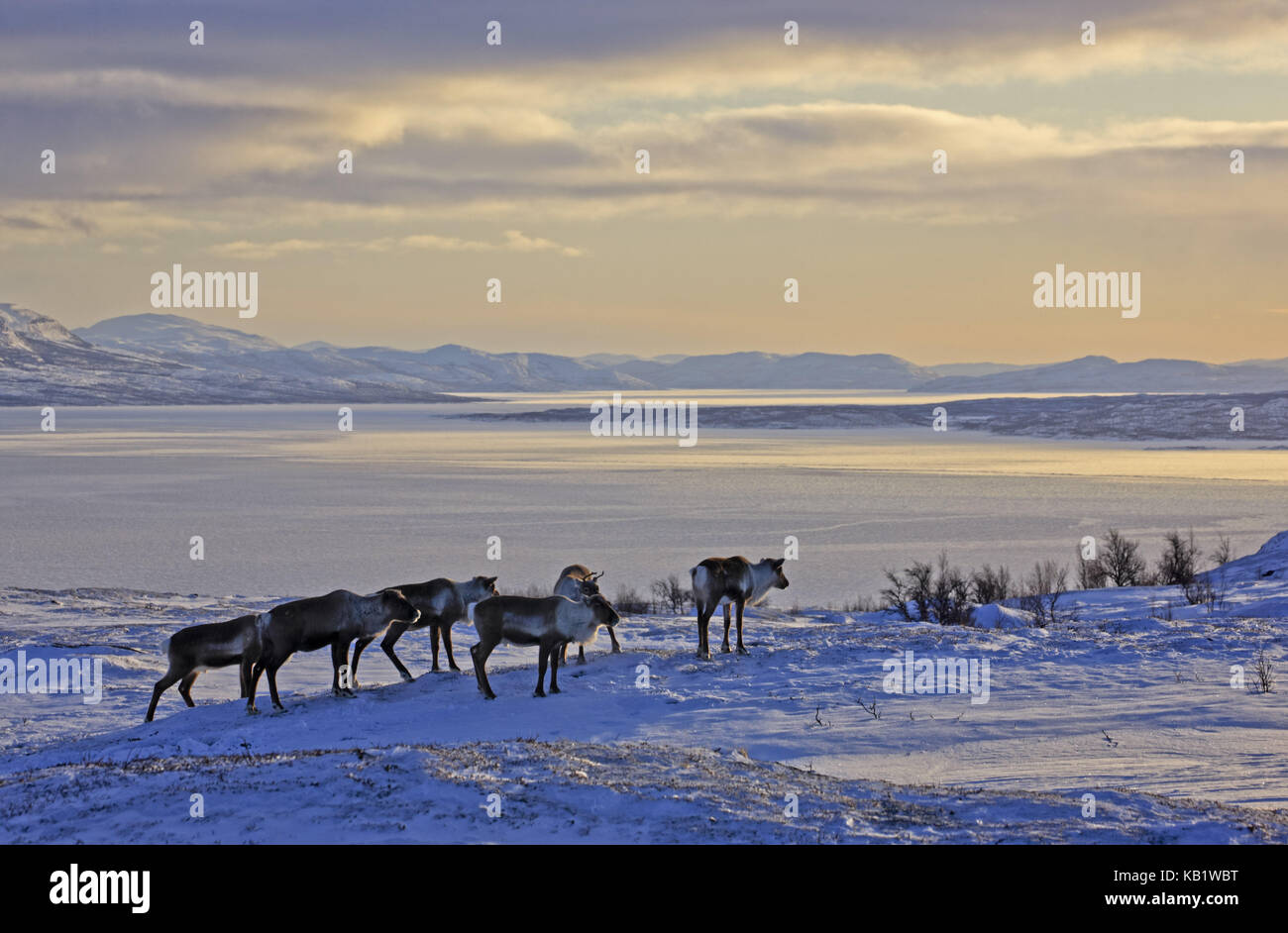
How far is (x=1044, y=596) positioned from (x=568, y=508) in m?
31.1

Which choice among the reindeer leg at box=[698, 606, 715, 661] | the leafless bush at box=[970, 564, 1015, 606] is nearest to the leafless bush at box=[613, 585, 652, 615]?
the leafless bush at box=[970, 564, 1015, 606]

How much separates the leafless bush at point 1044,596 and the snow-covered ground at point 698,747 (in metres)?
2.07

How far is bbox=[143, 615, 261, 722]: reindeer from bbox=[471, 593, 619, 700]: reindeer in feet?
8.48

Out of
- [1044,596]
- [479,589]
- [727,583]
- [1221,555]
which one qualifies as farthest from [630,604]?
[1221,555]

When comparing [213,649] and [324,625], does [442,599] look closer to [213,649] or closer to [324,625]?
[324,625]

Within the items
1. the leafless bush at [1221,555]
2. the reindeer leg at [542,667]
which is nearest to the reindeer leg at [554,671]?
the reindeer leg at [542,667]

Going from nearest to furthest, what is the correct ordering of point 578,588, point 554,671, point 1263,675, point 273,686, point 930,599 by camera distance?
1. point 273,686
2. point 554,671
3. point 1263,675
4. point 578,588
5. point 930,599

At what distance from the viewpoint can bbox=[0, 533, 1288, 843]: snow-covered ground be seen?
7.38m

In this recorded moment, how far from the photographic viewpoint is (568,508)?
55906 millimetres

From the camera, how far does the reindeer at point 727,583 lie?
15938mm

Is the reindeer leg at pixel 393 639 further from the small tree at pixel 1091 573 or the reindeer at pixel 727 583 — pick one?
the small tree at pixel 1091 573

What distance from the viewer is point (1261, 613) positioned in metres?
23.5

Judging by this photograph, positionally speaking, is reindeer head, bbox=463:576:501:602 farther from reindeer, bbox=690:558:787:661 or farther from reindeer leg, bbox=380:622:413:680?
reindeer, bbox=690:558:787:661
